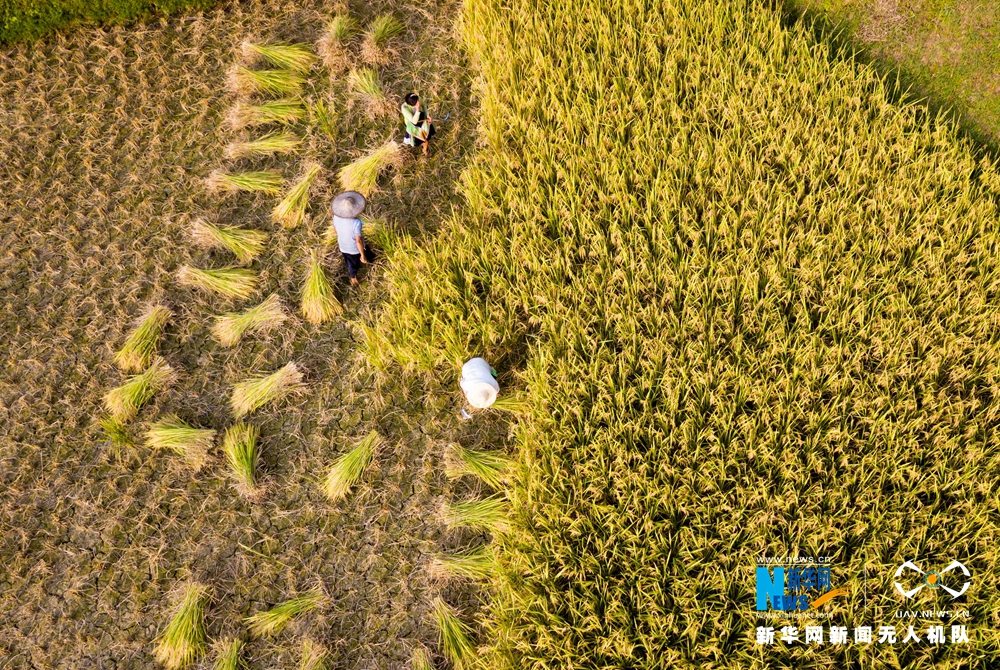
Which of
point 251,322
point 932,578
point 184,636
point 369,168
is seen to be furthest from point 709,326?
point 184,636

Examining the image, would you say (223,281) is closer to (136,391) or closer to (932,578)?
(136,391)

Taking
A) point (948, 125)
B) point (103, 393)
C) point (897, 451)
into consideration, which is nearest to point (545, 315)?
point (897, 451)

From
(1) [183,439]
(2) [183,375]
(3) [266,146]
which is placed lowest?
(1) [183,439]

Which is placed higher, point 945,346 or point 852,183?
point 852,183

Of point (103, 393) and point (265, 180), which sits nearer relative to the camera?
point (103, 393)

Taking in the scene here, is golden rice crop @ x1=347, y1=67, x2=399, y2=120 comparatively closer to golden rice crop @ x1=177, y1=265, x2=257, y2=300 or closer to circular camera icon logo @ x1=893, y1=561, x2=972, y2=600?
golden rice crop @ x1=177, y1=265, x2=257, y2=300

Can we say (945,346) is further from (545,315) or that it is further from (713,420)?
(545,315)

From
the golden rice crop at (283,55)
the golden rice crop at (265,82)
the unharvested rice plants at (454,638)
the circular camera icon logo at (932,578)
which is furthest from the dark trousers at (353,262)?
the circular camera icon logo at (932,578)
